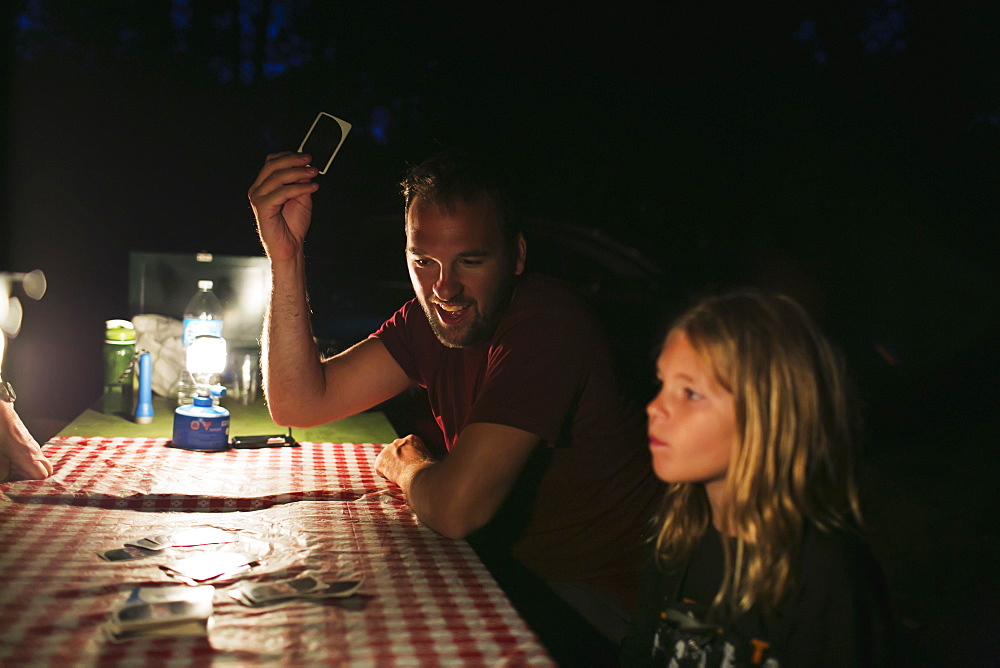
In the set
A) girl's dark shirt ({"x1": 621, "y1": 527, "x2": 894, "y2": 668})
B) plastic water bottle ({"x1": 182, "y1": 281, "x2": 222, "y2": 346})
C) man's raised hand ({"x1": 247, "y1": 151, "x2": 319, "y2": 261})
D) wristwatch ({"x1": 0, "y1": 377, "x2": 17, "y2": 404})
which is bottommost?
girl's dark shirt ({"x1": 621, "y1": 527, "x2": 894, "y2": 668})

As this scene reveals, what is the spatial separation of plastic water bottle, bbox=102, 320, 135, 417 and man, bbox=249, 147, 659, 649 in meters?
1.01

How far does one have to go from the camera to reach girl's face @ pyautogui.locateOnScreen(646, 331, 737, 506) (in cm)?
155

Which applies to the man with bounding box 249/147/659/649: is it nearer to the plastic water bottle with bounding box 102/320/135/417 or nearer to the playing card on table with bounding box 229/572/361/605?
the playing card on table with bounding box 229/572/361/605

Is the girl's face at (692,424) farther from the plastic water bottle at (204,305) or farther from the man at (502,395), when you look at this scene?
the plastic water bottle at (204,305)

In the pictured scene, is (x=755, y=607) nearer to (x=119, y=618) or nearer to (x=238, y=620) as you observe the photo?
(x=238, y=620)

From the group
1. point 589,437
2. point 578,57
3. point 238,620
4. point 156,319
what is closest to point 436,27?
point 578,57

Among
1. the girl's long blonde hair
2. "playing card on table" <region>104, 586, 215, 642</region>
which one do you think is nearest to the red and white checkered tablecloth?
"playing card on table" <region>104, 586, 215, 642</region>

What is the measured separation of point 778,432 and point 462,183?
4.05 feet

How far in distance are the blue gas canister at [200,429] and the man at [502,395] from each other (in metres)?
0.21

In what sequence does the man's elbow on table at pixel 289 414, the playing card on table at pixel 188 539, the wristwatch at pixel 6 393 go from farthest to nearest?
the man's elbow on table at pixel 289 414 < the wristwatch at pixel 6 393 < the playing card on table at pixel 188 539

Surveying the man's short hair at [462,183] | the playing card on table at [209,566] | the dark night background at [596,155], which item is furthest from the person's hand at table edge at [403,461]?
the dark night background at [596,155]

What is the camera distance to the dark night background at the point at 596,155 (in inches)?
285

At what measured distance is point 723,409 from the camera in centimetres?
154

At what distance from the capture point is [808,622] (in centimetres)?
137
